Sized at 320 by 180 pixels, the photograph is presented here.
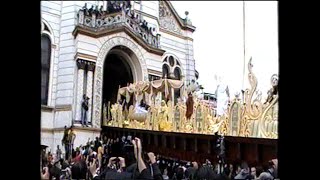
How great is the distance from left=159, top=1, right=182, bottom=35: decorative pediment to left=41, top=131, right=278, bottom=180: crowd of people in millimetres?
1552

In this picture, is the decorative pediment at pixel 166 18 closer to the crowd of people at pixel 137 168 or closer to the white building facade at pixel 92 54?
the white building facade at pixel 92 54

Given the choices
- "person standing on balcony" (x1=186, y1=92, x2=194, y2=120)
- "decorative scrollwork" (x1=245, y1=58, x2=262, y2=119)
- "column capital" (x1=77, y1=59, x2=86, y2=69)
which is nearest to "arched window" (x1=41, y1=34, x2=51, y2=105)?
"column capital" (x1=77, y1=59, x2=86, y2=69)

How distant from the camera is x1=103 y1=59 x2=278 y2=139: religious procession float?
289cm

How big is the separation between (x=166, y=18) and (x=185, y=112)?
1.63 meters

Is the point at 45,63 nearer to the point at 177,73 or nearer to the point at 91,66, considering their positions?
the point at 91,66

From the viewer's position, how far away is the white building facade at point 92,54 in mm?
4746

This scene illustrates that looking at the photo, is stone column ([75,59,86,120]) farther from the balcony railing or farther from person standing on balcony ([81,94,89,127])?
the balcony railing

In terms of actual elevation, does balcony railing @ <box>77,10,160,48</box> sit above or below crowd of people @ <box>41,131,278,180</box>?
above

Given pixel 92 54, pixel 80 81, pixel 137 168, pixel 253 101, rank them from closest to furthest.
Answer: pixel 137 168, pixel 253 101, pixel 80 81, pixel 92 54

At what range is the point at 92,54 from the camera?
5.30m

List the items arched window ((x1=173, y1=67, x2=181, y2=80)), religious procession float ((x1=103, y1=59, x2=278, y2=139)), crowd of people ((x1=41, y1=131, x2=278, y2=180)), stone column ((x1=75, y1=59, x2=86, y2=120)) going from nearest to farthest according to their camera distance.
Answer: crowd of people ((x1=41, y1=131, x2=278, y2=180))
religious procession float ((x1=103, y1=59, x2=278, y2=139))
arched window ((x1=173, y1=67, x2=181, y2=80))
stone column ((x1=75, y1=59, x2=86, y2=120))

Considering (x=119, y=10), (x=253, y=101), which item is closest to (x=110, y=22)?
(x=119, y=10)
